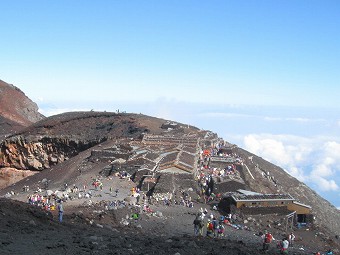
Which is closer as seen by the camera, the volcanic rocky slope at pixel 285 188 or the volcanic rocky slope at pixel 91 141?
the volcanic rocky slope at pixel 285 188

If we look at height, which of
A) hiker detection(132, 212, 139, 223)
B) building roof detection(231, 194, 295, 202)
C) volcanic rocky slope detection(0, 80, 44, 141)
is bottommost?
hiker detection(132, 212, 139, 223)

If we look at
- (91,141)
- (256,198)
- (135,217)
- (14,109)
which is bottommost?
(135,217)

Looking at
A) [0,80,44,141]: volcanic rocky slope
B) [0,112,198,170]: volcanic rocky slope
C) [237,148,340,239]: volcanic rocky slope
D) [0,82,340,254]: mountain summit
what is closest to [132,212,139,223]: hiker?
[0,82,340,254]: mountain summit

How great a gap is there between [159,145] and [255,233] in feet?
71.2

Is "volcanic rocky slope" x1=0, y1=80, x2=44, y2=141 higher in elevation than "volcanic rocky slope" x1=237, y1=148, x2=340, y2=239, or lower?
higher

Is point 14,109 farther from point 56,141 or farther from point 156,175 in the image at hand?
point 156,175

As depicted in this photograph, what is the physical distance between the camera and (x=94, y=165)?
36844 mm

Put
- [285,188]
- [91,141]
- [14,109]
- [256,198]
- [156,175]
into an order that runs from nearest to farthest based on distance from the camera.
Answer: [256,198] < [156,175] < [285,188] < [91,141] < [14,109]

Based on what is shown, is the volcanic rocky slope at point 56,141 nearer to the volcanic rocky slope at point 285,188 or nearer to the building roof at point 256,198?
the volcanic rocky slope at point 285,188

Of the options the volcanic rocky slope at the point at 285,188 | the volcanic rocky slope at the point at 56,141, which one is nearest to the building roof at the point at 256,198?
the volcanic rocky slope at the point at 285,188

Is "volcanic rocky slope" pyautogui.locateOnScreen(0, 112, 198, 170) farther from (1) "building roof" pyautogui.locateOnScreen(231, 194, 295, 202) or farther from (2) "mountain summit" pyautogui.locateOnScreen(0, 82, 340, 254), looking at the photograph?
(1) "building roof" pyautogui.locateOnScreen(231, 194, 295, 202)

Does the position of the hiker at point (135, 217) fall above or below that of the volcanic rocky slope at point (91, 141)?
below

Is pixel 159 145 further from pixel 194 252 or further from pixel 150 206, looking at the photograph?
pixel 194 252

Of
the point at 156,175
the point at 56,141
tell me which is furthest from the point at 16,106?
the point at 156,175
